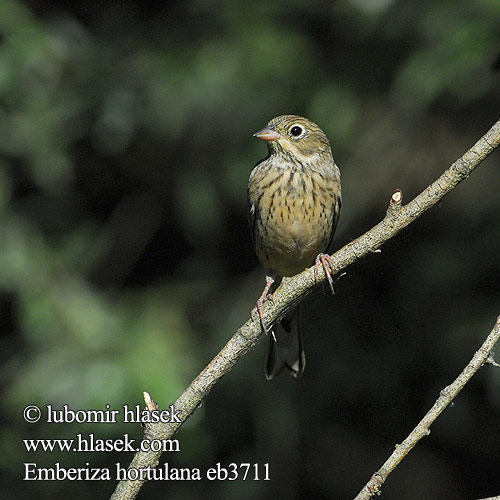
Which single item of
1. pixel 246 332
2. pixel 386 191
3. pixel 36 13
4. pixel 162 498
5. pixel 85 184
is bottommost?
pixel 246 332

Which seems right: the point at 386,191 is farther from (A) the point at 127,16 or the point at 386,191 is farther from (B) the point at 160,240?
(A) the point at 127,16

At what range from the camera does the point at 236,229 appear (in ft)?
20.1

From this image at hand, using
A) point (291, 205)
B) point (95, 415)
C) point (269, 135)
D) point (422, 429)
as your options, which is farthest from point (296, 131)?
point (422, 429)

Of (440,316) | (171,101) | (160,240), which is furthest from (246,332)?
(160,240)

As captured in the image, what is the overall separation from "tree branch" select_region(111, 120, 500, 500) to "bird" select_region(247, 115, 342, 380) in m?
1.53

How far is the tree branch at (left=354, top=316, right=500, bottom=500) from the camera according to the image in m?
2.13

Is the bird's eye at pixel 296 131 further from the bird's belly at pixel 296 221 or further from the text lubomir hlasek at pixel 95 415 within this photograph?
the text lubomir hlasek at pixel 95 415

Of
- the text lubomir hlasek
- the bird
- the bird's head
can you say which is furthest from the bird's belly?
the text lubomir hlasek

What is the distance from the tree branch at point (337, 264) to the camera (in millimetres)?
2260

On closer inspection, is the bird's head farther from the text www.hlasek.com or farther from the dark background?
the text www.hlasek.com

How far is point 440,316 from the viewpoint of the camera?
5.68 m

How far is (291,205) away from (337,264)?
166 cm

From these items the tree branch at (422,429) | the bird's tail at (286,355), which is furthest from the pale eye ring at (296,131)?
the tree branch at (422,429)

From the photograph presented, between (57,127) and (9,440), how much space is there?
2.02 m
